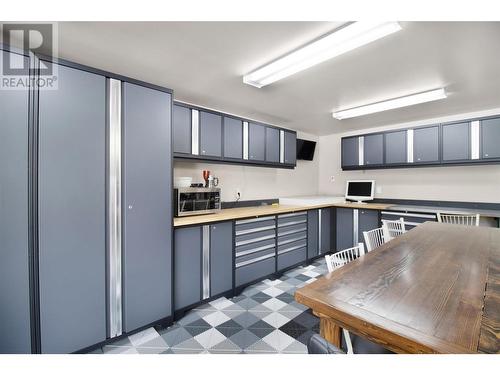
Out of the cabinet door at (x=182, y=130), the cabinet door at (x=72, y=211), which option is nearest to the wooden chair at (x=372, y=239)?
the cabinet door at (x=182, y=130)

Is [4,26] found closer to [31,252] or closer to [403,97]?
[31,252]

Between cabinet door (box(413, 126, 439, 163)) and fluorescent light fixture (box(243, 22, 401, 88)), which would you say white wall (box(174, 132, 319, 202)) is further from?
cabinet door (box(413, 126, 439, 163))

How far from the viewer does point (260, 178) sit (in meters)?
4.20

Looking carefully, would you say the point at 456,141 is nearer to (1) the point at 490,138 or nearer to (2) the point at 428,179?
(1) the point at 490,138

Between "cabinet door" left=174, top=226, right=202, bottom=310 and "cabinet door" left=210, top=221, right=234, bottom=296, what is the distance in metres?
0.16

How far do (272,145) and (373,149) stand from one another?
1952 millimetres

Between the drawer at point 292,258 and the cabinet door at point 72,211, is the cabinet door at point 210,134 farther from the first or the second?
the drawer at point 292,258

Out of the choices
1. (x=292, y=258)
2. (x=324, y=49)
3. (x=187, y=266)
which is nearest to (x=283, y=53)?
(x=324, y=49)

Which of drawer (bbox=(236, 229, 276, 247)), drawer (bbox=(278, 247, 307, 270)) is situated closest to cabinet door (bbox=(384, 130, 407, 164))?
drawer (bbox=(278, 247, 307, 270))

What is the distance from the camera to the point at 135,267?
2.04 meters

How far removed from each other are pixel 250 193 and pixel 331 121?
6.32 feet

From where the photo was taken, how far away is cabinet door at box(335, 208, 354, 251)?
13.3 ft

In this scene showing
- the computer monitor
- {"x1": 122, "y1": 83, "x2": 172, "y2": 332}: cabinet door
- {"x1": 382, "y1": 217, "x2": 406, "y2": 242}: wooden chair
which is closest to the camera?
{"x1": 122, "y1": 83, "x2": 172, "y2": 332}: cabinet door

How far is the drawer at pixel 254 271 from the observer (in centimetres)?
288
